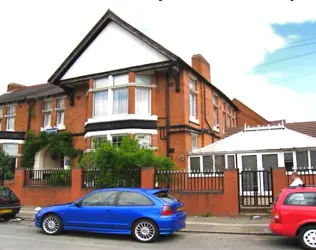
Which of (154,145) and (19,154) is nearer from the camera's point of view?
(154,145)

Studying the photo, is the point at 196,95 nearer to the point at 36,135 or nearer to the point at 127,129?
the point at 127,129

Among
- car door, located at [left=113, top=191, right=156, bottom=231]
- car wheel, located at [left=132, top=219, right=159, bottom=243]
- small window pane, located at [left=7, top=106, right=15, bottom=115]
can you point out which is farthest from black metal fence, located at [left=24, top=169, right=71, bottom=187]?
small window pane, located at [left=7, top=106, right=15, bottom=115]

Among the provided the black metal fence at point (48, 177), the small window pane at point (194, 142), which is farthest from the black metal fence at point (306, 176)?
the black metal fence at point (48, 177)

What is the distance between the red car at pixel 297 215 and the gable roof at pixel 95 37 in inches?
475

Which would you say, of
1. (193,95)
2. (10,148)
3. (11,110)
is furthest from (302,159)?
(11,110)

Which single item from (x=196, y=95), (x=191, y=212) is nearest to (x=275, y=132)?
(x=196, y=95)

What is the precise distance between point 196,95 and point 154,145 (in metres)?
4.49

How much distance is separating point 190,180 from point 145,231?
5.57 metres

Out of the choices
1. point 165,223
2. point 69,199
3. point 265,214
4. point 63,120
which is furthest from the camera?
point 63,120

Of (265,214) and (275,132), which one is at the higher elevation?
(275,132)

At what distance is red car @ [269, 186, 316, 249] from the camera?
849 cm

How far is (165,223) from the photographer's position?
946 cm

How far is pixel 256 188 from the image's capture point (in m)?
14.1

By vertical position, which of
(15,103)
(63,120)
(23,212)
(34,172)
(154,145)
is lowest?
(23,212)
